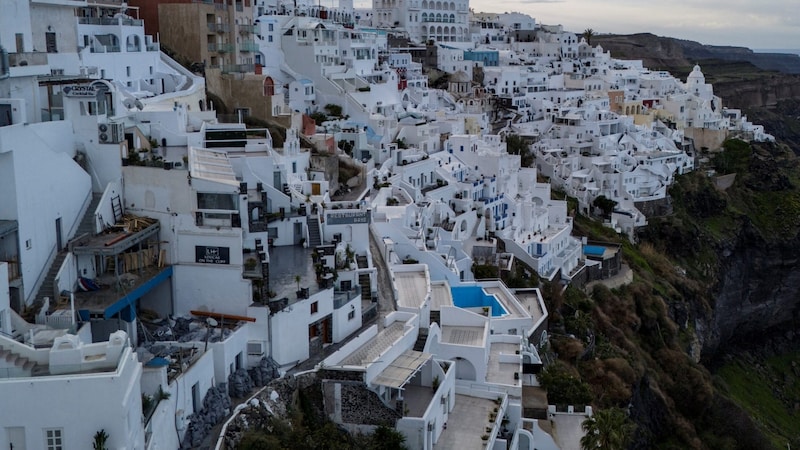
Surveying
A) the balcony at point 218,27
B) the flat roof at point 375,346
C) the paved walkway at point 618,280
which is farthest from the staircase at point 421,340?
the balcony at point 218,27

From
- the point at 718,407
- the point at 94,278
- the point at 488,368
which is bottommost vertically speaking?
the point at 718,407

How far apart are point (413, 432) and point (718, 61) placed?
15788cm

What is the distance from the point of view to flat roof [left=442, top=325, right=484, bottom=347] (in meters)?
24.4

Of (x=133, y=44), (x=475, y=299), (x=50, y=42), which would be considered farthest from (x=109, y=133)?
(x=133, y=44)

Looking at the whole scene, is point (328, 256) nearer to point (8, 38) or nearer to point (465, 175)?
point (8, 38)

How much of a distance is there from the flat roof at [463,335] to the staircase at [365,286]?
2.52 metres

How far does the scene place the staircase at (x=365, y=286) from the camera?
24016 mm

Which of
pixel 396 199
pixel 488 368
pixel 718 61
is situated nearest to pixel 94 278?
pixel 488 368

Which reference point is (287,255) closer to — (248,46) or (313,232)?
(313,232)

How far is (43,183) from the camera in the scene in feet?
59.3

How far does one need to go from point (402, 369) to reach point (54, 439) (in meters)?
8.66

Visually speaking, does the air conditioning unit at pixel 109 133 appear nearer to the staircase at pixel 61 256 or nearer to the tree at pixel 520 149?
the staircase at pixel 61 256

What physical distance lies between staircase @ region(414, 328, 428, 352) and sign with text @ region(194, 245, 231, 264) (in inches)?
224

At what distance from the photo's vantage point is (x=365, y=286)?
24.1m
